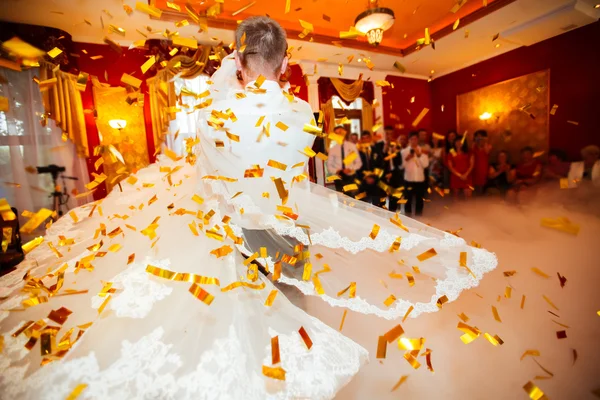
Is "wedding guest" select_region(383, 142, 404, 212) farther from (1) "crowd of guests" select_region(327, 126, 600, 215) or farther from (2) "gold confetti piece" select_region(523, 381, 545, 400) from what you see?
(2) "gold confetti piece" select_region(523, 381, 545, 400)

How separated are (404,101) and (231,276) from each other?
27.4ft

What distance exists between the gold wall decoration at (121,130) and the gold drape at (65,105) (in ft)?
0.89

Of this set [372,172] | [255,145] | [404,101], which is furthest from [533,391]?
[404,101]

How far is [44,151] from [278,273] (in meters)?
5.43

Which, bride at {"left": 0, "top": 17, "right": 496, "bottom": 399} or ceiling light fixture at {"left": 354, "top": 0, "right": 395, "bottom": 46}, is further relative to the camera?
ceiling light fixture at {"left": 354, "top": 0, "right": 395, "bottom": 46}

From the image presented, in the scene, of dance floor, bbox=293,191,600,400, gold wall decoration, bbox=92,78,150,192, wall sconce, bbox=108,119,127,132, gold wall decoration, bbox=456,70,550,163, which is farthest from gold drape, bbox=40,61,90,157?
gold wall decoration, bbox=456,70,550,163

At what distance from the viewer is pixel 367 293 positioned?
123 cm

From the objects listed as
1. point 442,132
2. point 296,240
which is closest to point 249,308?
point 296,240

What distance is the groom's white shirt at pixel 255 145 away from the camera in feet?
A: 3.44

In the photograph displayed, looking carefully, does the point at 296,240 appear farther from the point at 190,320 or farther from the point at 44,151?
the point at 44,151

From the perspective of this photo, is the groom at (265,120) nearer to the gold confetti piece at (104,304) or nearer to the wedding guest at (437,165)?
the gold confetti piece at (104,304)

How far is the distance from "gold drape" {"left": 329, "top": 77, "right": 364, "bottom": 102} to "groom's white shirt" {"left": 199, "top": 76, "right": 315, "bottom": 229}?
6251 mm

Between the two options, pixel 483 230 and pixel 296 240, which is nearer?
pixel 296 240

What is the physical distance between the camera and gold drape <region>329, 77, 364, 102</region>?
22.6 ft
